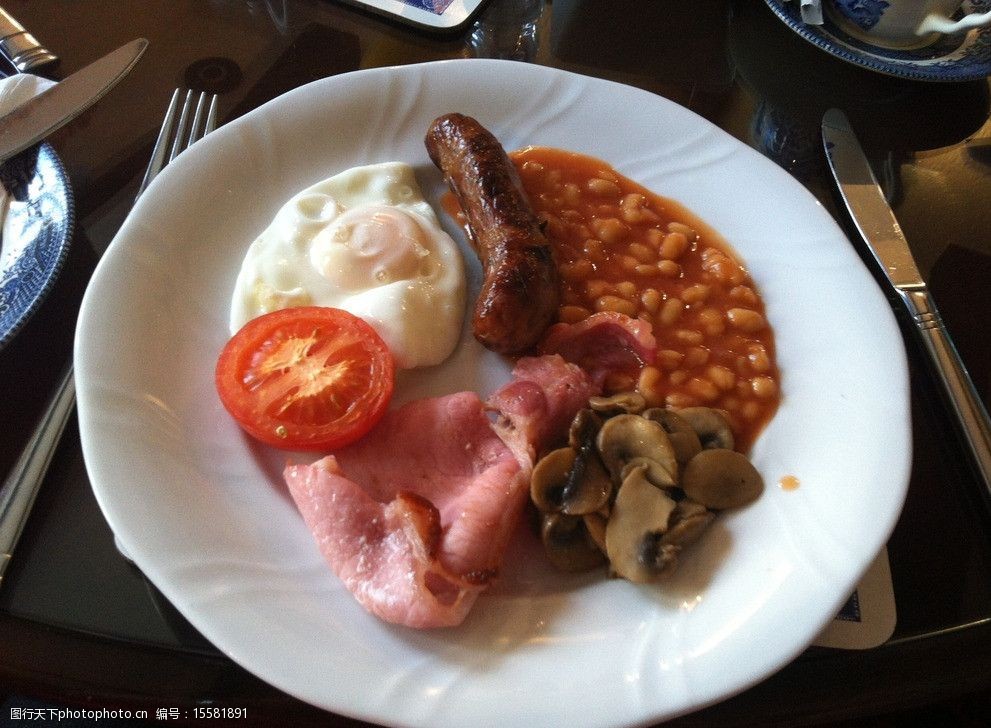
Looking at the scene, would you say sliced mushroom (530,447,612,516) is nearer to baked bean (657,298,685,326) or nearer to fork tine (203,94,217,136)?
baked bean (657,298,685,326)

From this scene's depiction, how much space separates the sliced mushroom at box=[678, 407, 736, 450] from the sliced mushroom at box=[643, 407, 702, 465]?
0.08 ft

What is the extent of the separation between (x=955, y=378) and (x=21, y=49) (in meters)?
3.09

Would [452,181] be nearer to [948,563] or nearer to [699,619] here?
[699,619]

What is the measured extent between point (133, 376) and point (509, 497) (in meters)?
0.92

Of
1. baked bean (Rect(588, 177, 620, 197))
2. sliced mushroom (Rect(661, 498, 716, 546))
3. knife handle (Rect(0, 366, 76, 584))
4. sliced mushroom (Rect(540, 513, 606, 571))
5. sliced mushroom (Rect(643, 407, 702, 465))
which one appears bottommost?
knife handle (Rect(0, 366, 76, 584))

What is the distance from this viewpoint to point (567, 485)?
1492 millimetres

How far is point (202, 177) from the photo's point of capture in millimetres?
1987

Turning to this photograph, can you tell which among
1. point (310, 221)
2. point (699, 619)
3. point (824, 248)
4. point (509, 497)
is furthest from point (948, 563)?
point (310, 221)

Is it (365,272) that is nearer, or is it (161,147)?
(365,272)

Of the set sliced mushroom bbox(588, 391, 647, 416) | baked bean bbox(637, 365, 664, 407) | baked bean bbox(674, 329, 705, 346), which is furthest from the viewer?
baked bean bbox(674, 329, 705, 346)

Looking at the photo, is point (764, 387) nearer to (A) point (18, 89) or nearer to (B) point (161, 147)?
(B) point (161, 147)

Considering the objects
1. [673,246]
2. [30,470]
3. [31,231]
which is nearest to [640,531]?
[673,246]

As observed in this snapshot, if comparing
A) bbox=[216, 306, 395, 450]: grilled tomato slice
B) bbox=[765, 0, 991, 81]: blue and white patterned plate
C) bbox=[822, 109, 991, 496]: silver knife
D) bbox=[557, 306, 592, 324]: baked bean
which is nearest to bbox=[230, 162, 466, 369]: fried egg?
→ bbox=[216, 306, 395, 450]: grilled tomato slice

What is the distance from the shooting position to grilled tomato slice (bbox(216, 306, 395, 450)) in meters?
1.59
